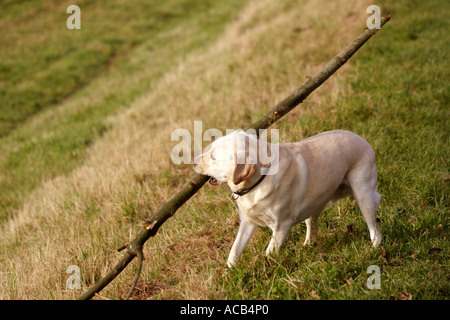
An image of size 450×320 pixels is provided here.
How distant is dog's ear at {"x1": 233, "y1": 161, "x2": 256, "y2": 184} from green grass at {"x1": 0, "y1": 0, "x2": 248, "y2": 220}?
16.8 ft

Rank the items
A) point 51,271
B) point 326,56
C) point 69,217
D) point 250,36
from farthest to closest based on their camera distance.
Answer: point 250,36 < point 326,56 < point 69,217 < point 51,271

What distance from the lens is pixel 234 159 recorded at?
3.25 metres

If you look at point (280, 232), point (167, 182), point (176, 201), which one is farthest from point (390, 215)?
point (167, 182)

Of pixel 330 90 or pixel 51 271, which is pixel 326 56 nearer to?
pixel 330 90

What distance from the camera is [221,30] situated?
636 inches

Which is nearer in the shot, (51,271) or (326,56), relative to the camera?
(51,271)

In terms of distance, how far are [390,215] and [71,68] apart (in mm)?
15368

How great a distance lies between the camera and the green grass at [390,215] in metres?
3.27

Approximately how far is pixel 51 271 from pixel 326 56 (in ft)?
24.0

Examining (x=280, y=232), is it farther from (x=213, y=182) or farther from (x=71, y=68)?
(x=71, y=68)

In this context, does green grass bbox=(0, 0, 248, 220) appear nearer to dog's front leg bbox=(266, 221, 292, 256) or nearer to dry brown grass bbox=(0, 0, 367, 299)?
dry brown grass bbox=(0, 0, 367, 299)

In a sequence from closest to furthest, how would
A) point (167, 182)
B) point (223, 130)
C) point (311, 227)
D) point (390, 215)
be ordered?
point (311, 227), point (390, 215), point (167, 182), point (223, 130)

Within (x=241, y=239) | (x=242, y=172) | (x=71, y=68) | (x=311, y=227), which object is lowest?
(x=311, y=227)
